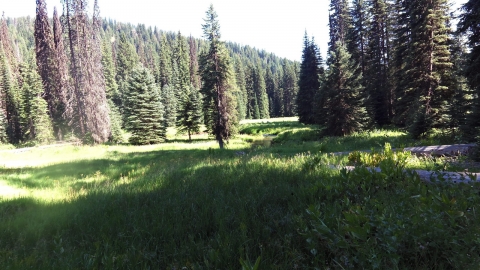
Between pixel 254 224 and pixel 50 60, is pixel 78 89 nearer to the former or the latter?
pixel 50 60

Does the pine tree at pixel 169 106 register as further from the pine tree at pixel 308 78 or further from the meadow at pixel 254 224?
the meadow at pixel 254 224

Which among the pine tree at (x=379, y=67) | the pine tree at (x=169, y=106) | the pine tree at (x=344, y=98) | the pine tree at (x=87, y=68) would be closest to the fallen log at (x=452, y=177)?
the pine tree at (x=344, y=98)

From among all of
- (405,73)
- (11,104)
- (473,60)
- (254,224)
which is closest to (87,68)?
(254,224)

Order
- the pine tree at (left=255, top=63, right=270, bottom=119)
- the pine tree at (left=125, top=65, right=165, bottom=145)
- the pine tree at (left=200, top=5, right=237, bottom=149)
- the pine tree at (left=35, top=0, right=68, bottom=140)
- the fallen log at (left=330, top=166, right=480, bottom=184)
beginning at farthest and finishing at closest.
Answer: the pine tree at (left=255, top=63, right=270, bottom=119)
the pine tree at (left=125, top=65, right=165, bottom=145)
the pine tree at (left=35, top=0, right=68, bottom=140)
the pine tree at (left=200, top=5, right=237, bottom=149)
the fallen log at (left=330, top=166, right=480, bottom=184)

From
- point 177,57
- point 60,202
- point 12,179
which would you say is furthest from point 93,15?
point 177,57

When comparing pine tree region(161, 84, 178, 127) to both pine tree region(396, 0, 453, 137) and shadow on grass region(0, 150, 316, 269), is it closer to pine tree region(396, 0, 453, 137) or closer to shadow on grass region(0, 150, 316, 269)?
pine tree region(396, 0, 453, 137)

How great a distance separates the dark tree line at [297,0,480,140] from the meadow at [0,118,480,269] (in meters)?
10.4

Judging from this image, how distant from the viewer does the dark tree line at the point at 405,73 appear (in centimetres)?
1379

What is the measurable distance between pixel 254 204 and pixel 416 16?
2261 cm

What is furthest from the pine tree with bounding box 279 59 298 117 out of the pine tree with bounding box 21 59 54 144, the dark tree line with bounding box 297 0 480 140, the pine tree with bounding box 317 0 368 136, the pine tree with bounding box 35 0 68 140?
the pine tree with bounding box 21 59 54 144

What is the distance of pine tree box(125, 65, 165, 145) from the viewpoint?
108ft

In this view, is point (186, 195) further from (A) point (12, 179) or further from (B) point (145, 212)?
(A) point (12, 179)

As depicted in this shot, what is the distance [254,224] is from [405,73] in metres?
23.1

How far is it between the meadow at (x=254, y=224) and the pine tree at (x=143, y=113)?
2767cm
